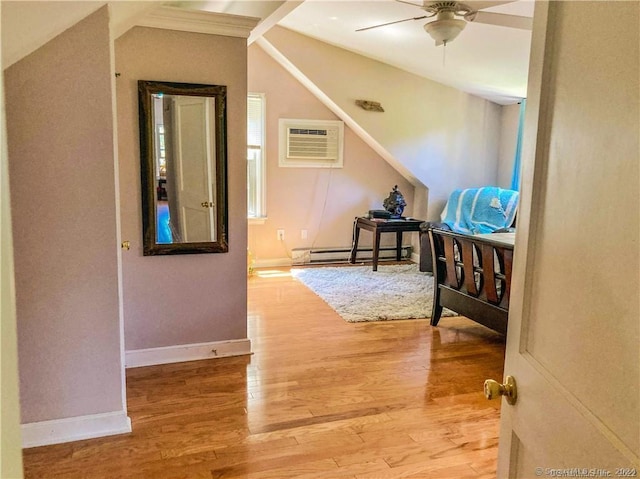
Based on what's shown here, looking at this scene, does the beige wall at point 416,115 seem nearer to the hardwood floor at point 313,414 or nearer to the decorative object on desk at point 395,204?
the decorative object on desk at point 395,204

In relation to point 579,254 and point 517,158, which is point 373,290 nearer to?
point 517,158

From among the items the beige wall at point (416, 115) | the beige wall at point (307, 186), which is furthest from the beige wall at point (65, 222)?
the beige wall at point (307, 186)

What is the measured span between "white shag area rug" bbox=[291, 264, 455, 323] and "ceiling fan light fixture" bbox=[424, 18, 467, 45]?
6.80 ft

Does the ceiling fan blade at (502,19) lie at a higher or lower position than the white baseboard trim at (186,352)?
higher

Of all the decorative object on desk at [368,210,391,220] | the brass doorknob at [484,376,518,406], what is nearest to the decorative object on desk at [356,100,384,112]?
the decorative object on desk at [368,210,391,220]

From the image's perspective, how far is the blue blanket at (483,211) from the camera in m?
5.14

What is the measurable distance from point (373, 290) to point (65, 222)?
3096mm

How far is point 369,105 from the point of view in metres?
5.22

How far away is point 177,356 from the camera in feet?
9.77

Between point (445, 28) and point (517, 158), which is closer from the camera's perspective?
point (445, 28)

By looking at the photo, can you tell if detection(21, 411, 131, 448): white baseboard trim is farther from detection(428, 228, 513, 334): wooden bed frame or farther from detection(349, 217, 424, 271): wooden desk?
detection(349, 217, 424, 271): wooden desk

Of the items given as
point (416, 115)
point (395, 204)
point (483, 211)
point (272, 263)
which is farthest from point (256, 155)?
point (483, 211)

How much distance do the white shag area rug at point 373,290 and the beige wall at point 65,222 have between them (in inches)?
82.0

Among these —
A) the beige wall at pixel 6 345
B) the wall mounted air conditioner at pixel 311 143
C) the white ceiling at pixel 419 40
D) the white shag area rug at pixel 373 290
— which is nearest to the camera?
the beige wall at pixel 6 345
